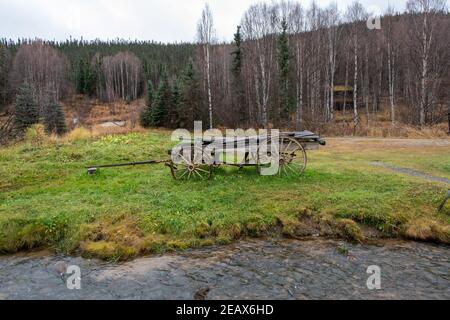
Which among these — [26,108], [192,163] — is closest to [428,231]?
[192,163]

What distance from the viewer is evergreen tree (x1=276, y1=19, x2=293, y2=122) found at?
33719 mm

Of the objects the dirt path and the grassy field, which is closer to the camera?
the grassy field

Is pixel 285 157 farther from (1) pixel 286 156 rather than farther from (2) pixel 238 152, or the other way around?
(2) pixel 238 152

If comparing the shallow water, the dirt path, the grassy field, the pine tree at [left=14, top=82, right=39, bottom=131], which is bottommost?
the shallow water

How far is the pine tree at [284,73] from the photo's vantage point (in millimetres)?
33750

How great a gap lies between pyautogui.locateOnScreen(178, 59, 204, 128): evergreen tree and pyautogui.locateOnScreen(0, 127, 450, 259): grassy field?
21.9 meters

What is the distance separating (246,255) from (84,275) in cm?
299

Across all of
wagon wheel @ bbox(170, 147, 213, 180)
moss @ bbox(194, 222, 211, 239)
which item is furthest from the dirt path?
moss @ bbox(194, 222, 211, 239)

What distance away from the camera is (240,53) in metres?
37.1

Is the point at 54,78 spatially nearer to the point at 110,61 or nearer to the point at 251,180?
the point at 110,61

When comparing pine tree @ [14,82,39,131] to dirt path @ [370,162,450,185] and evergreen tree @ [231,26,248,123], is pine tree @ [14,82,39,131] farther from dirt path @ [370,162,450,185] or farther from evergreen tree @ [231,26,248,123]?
dirt path @ [370,162,450,185]

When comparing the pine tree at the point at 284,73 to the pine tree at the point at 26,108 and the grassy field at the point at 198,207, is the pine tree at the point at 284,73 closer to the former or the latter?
the grassy field at the point at 198,207

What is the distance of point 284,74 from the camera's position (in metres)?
35.3

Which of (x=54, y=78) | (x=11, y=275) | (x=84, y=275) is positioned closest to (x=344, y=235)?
(x=84, y=275)
